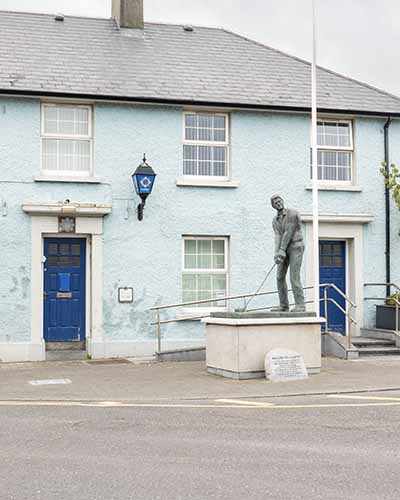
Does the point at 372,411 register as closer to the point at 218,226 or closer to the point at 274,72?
the point at 218,226

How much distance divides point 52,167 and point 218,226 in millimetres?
3847

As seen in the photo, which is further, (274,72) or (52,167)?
(274,72)

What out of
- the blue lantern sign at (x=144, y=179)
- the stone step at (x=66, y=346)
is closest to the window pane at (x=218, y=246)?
the blue lantern sign at (x=144, y=179)

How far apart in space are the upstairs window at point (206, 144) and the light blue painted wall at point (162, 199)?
249mm

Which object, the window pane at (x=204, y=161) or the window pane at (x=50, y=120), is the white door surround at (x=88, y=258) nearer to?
the window pane at (x=50, y=120)

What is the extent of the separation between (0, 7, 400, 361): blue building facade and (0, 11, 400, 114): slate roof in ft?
1.03

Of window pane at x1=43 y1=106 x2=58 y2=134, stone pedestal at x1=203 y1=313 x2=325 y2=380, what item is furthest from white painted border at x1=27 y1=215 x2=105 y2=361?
stone pedestal at x1=203 y1=313 x2=325 y2=380

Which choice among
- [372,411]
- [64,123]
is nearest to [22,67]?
Result: [64,123]

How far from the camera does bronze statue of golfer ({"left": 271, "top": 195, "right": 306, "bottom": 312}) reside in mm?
14820

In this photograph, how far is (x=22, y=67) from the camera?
18312 millimetres

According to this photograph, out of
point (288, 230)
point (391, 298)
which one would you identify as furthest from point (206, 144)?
point (391, 298)

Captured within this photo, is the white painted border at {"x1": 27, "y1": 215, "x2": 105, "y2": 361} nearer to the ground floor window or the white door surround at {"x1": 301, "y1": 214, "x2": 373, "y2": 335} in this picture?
the ground floor window

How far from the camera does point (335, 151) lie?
1977 cm

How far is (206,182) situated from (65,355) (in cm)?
485
